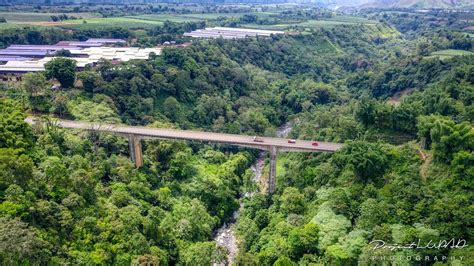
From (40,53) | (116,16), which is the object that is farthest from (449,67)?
(116,16)

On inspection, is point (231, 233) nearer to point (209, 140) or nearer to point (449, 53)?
point (209, 140)

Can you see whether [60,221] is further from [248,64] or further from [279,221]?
[248,64]

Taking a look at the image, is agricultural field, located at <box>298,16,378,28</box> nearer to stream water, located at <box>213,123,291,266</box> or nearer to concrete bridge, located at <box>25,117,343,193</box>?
stream water, located at <box>213,123,291,266</box>

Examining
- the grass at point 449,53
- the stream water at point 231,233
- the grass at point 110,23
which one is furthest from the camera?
the grass at point 110,23

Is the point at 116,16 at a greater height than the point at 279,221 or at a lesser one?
greater

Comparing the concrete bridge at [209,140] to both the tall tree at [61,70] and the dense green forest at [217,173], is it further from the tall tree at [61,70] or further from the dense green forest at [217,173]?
the tall tree at [61,70]

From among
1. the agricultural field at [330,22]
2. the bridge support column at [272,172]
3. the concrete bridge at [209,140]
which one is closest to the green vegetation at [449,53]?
the agricultural field at [330,22]

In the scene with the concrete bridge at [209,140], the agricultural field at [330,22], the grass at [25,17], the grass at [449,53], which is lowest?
the concrete bridge at [209,140]

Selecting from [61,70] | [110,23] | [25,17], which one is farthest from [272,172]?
[25,17]
